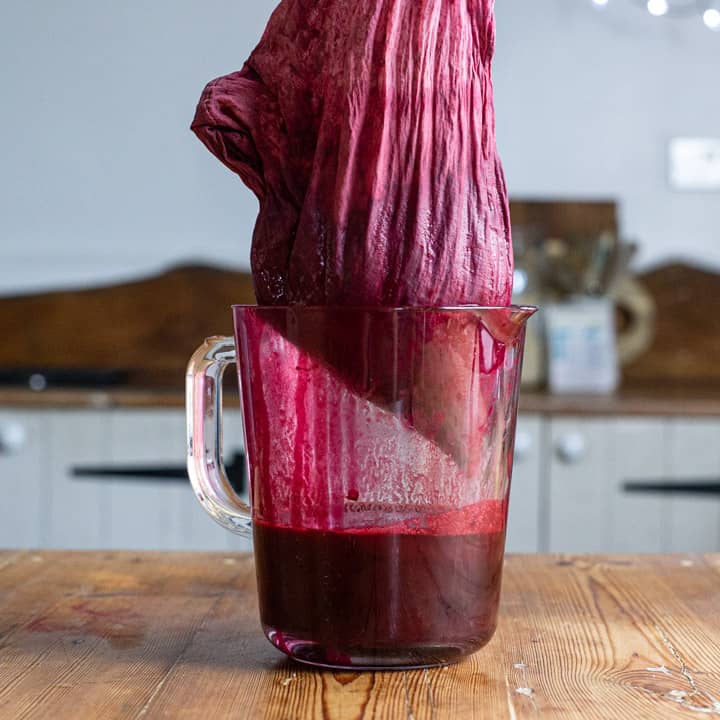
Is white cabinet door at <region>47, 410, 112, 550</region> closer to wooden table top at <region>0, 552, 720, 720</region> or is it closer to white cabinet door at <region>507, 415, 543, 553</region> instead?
white cabinet door at <region>507, 415, 543, 553</region>

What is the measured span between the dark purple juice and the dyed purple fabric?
0.10 metres

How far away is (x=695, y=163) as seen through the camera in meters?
2.42

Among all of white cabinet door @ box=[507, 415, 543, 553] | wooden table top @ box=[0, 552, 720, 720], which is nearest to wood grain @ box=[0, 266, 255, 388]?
white cabinet door @ box=[507, 415, 543, 553]

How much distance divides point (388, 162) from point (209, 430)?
0.50 ft

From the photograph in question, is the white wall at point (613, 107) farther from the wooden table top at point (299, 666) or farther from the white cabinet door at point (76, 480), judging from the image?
the wooden table top at point (299, 666)

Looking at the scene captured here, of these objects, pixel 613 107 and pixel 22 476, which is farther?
pixel 613 107

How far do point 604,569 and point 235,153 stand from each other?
36 centimetres

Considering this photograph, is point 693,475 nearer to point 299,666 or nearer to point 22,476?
point 22,476

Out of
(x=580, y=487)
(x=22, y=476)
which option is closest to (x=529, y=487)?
(x=580, y=487)

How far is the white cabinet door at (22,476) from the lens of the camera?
194 cm

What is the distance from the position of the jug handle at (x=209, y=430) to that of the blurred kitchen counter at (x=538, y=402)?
1.39m

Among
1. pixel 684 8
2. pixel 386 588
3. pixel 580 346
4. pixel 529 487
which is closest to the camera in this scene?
pixel 386 588

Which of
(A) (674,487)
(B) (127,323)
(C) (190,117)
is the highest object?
(C) (190,117)

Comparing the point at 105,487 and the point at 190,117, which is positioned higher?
the point at 190,117
